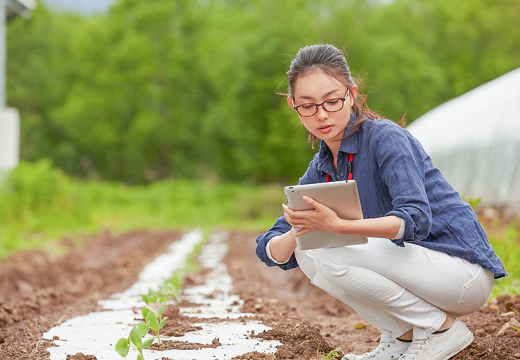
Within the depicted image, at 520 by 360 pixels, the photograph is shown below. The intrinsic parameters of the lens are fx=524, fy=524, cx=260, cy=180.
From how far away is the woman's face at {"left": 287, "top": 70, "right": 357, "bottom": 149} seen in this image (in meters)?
1.85

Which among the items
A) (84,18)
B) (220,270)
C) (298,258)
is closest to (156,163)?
(84,18)

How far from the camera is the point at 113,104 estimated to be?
23547mm

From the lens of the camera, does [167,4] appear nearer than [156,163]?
Yes

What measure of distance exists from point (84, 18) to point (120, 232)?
68.7 ft

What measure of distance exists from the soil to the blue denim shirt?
0.48 m

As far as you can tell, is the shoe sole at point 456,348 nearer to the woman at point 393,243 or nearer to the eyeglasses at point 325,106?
the woman at point 393,243

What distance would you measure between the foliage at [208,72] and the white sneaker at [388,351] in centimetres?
1435

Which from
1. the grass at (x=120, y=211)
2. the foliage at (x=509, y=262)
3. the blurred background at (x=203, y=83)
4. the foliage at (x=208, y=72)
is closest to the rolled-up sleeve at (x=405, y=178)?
the grass at (x=120, y=211)

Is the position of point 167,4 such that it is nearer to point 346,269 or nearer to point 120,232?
point 120,232

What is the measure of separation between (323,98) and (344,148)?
205 millimetres

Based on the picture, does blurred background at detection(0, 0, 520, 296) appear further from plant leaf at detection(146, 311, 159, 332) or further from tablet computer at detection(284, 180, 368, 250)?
tablet computer at detection(284, 180, 368, 250)

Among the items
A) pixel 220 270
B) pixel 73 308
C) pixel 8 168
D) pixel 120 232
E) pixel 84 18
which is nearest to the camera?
pixel 73 308

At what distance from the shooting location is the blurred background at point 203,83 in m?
16.9

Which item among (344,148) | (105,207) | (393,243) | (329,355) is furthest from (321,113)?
(105,207)
